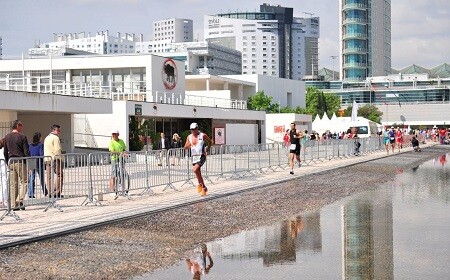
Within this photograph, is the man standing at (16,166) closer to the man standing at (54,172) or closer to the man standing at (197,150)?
the man standing at (54,172)

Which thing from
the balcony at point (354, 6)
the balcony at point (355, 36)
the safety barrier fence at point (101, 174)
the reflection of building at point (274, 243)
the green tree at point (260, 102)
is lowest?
the reflection of building at point (274, 243)

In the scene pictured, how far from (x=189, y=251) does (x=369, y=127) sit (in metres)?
65.6

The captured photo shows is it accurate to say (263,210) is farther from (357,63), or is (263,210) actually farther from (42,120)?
(357,63)

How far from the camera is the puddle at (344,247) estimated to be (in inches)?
324

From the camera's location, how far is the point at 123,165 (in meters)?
18.5

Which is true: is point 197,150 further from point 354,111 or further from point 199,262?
point 354,111

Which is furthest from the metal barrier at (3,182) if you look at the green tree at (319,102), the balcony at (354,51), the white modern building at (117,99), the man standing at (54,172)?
the balcony at (354,51)

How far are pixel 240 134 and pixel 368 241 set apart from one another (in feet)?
168

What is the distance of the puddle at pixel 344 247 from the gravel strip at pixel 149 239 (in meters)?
0.50

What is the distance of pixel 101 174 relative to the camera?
58.8ft

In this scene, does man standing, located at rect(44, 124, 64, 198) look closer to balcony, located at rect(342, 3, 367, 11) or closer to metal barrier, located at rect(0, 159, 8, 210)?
metal barrier, located at rect(0, 159, 8, 210)

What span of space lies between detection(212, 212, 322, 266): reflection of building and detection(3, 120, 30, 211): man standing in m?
5.49

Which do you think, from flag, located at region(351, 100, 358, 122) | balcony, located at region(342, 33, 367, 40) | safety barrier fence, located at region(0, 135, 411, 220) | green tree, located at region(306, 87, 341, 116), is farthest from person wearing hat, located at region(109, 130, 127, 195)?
balcony, located at region(342, 33, 367, 40)

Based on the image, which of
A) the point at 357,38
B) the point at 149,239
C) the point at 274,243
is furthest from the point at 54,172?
the point at 357,38
